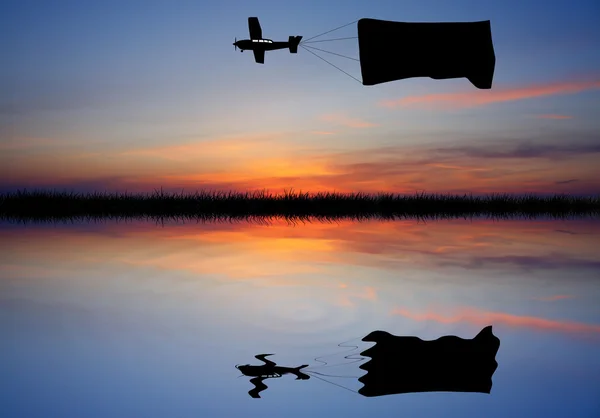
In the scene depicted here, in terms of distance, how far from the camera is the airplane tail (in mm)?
10672

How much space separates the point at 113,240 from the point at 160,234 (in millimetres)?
1711

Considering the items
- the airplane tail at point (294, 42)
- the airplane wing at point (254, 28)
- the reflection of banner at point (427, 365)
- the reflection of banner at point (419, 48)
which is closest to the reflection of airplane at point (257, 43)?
the airplane wing at point (254, 28)

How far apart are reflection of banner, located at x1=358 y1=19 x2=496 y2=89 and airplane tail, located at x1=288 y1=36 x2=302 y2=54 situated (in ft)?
8.32

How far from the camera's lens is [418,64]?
331 inches

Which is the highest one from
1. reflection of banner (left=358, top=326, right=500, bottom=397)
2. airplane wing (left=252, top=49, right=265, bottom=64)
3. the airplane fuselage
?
the airplane fuselage

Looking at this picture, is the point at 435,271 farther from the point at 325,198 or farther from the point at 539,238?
the point at 325,198

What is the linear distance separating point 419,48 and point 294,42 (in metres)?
3.05

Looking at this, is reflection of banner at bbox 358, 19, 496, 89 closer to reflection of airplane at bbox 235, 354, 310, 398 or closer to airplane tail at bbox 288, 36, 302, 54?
airplane tail at bbox 288, 36, 302, 54

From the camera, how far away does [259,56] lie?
1164cm

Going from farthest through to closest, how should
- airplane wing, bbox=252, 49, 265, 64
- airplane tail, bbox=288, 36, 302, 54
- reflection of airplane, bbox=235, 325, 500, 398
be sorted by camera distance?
airplane wing, bbox=252, 49, 265, 64 → airplane tail, bbox=288, 36, 302, 54 → reflection of airplane, bbox=235, 325, 500, 398

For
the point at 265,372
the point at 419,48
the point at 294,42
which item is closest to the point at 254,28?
the point at 294,42

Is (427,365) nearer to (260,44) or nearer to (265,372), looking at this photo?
(265,372)

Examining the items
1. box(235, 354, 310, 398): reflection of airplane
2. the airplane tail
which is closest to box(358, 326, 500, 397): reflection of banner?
box(235, 354, 310, 398): reflection of airplane

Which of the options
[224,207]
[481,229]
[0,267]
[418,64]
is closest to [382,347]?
[418,64]
